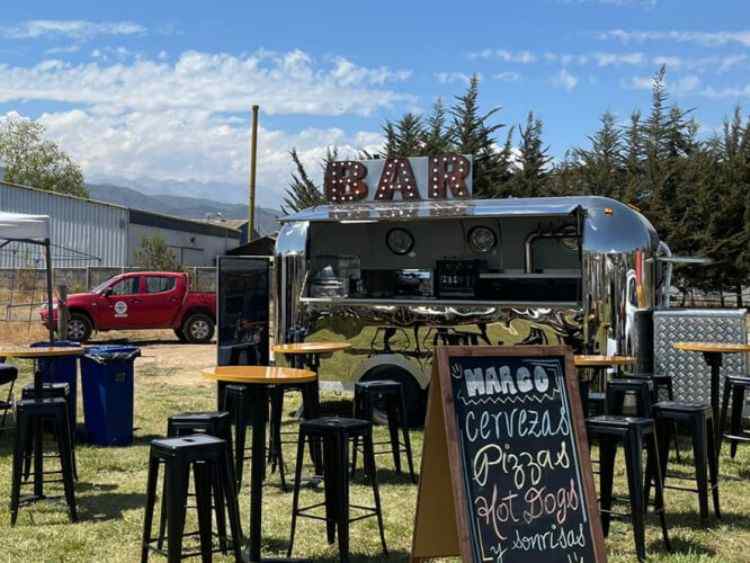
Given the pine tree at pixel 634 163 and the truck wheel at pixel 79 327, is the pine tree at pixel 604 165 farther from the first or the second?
the truck wheel at pixel 79 327

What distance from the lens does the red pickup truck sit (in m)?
17.5

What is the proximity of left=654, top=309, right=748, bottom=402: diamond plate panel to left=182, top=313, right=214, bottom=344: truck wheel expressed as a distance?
452 inches

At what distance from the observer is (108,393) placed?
8.02m

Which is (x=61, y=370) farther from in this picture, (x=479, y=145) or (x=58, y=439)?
(x=479, y=145)

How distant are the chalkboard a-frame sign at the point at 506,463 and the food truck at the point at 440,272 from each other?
4.01m

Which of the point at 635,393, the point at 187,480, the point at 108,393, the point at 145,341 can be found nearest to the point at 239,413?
the point at 187,480

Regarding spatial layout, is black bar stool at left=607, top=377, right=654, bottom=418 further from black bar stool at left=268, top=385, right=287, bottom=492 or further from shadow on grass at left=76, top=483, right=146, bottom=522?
shadow on grass at left=76, top=483, right=146, bottom=522

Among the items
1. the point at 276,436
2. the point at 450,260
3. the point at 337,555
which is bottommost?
the point at 337,555

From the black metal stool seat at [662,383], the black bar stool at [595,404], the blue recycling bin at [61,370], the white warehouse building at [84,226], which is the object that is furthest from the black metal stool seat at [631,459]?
the white warehouse building at [84,226]

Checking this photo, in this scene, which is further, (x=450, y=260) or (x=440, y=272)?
(x=450, y=260)

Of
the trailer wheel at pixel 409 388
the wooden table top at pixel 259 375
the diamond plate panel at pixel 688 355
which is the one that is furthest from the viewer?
the trailer wheel at pixel 409 388

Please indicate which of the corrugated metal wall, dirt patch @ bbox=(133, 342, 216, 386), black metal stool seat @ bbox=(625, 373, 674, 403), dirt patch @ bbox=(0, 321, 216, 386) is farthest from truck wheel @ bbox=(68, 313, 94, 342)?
the corrugated metal wall

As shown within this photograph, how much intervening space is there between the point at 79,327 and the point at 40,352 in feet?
35.6

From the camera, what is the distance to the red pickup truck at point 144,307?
1745 cm
